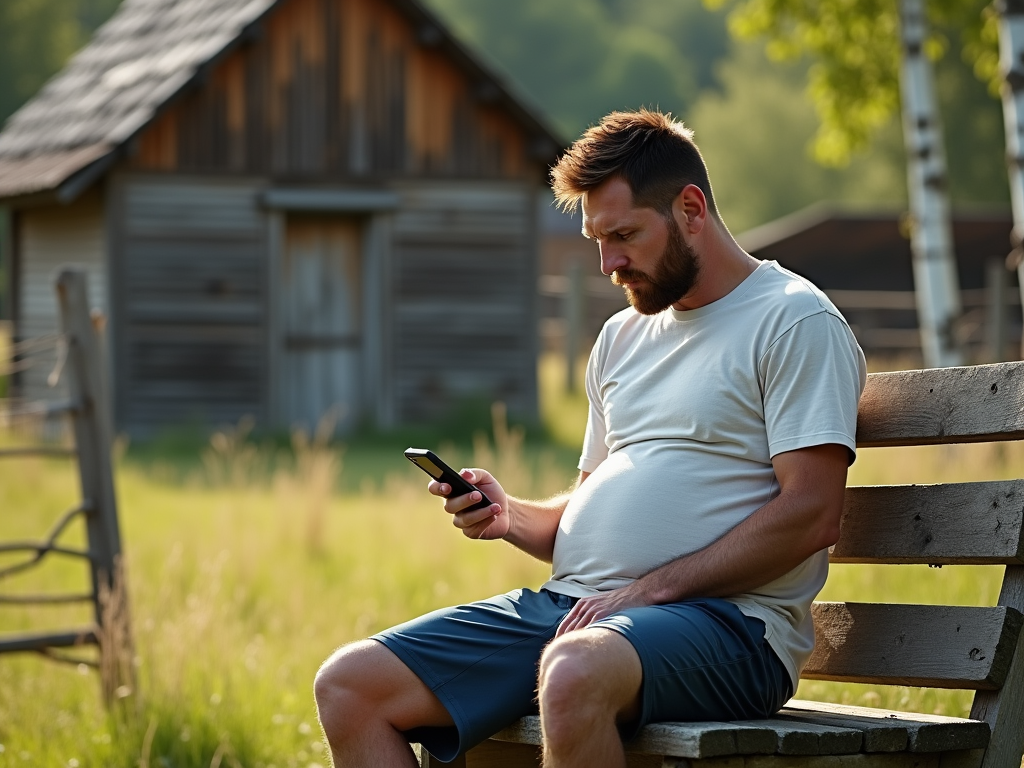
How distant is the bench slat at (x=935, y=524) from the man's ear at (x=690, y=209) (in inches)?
29.2

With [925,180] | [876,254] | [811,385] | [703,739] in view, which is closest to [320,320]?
[925,180]

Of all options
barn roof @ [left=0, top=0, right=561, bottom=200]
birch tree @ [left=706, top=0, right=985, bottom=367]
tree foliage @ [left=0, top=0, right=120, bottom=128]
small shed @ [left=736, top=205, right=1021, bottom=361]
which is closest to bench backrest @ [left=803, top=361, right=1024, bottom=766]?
birch tree @ [left=706, top=0, right=985, bottom=367]

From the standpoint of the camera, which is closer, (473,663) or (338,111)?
(473,663)

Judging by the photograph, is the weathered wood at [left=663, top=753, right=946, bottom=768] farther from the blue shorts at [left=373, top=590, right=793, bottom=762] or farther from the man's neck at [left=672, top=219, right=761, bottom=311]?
the man's neck at [left=672, top=219, right=761, bottom=311]

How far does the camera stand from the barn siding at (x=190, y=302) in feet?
54.3

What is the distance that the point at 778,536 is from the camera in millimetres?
3061

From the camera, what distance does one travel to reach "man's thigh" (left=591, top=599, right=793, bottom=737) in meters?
2.93

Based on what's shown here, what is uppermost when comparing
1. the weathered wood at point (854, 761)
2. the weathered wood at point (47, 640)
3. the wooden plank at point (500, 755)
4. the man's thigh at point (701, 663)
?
the man's thigh at point (701, 663)

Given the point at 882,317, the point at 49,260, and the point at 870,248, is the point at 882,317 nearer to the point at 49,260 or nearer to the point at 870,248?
the point at 870,248

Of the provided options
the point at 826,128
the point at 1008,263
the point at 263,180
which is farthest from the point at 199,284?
the point at 1008,263

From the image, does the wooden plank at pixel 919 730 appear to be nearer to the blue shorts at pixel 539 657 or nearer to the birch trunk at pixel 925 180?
the blue shorts at pixel 539 657

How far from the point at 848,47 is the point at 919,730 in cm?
1001

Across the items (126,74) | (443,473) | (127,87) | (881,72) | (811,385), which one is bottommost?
(443,473)

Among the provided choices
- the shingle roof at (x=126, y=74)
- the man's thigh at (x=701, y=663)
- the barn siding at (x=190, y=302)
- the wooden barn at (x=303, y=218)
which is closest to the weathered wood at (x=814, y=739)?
the man's thigh at (x=701, y=663)
